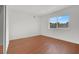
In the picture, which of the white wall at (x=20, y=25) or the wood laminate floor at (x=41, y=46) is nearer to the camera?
the white wall at (x=20, y=25)

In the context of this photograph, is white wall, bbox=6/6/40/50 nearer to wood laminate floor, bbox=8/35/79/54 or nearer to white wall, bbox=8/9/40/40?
white wall, bbox=8/9/40/40

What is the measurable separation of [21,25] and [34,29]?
0.95 ft

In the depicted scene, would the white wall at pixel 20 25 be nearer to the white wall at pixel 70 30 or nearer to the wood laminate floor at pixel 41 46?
the wood laminate floor at pixel 41 46

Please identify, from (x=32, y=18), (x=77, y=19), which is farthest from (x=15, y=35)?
(x=77, y=19)

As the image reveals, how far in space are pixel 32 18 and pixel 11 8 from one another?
0.54 meters

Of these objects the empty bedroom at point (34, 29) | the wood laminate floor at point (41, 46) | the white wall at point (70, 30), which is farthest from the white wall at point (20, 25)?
the white wall at point (70, 30)

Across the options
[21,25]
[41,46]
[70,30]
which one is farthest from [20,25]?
[70,30]

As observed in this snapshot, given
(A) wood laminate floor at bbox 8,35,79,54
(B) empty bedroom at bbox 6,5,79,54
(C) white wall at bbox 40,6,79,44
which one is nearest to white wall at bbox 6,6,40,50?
(B) empty bedroom at bbox 6,5,79,54

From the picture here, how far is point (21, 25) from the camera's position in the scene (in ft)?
7.57

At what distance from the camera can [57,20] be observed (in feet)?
8.35

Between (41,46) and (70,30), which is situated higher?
(70,30)

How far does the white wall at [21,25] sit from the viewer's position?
2103 millimetres

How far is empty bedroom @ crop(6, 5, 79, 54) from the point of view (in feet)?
6.95

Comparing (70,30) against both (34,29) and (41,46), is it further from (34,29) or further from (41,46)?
(34,29)
